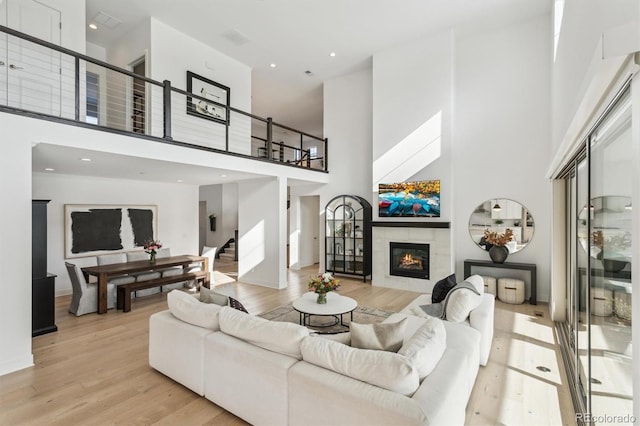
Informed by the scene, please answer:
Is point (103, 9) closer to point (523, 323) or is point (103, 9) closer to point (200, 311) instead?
point (200, 311)

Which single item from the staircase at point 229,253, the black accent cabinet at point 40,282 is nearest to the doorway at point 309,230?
the staircase at point 229,253

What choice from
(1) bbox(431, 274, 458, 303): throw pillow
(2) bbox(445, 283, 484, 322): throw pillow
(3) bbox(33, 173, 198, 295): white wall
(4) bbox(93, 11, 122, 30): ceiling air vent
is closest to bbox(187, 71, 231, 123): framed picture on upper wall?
(4) bbox(93, 11, 122, 30): ceiling air vent

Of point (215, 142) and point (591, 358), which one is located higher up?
point (215, 142)

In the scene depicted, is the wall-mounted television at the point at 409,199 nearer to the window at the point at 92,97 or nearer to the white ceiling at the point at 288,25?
the white ceiling at the point at 288,25

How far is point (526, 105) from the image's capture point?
568cm

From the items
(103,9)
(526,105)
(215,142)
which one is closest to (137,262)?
(215,142)

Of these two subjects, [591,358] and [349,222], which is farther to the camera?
[349,222]

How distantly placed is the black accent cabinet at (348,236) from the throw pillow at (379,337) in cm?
526

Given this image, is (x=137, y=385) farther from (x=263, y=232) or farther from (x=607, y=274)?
(x=263, y=232)

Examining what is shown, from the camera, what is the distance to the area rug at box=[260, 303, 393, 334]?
4.29 metres

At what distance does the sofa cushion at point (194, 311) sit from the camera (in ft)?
8.71

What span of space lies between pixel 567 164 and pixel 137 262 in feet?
22.6

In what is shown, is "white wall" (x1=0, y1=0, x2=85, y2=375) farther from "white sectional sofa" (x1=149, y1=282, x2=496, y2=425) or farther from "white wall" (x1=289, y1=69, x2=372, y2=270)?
"white wall" (x1=289, y1=69, x2=372, y2=270)

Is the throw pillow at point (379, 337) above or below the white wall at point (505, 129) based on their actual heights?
below
